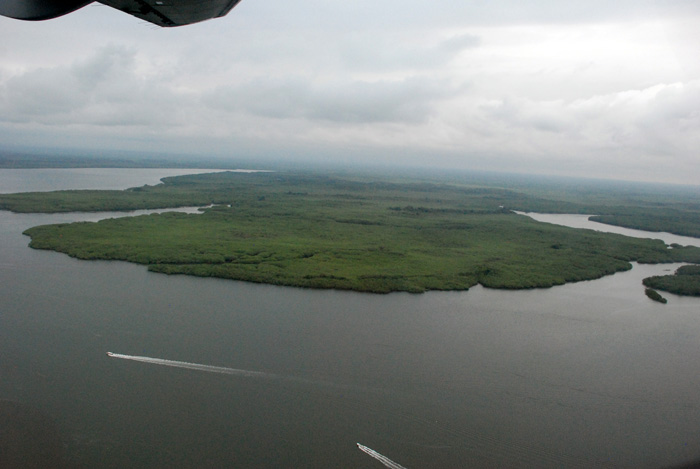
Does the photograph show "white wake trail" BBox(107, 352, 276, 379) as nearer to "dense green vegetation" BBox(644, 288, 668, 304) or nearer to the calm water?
the calm water

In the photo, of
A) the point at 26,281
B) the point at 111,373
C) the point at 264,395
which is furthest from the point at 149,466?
the point at 26,281

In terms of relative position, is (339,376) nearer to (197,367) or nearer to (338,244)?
(197,367)

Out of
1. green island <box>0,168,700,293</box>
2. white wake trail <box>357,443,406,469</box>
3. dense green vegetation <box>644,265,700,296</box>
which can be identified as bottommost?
white wake trail <box>357,443,406,469</box>

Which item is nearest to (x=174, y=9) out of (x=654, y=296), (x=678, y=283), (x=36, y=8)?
(x=36, y=8)

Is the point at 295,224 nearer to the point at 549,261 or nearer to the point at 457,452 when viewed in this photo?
→ the point at 549,261

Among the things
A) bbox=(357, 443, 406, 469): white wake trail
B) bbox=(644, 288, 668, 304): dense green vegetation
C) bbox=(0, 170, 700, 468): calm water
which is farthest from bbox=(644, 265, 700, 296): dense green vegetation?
bbox=(357, 443, 406, 469): white wake trail
